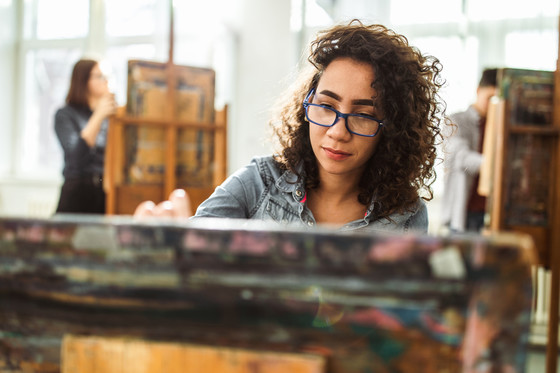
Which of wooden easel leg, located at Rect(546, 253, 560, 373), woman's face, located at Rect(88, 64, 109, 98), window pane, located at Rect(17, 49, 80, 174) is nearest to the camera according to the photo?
wooden easel leg, located at Rect(546, 253, 560, 373)

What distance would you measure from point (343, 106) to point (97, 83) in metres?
1.96

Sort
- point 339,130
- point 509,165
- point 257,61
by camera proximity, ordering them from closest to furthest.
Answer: point 339,130, point 509,165, point 257,61

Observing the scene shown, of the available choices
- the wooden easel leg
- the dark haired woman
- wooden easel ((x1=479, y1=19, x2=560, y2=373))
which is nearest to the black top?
the dark haired woman

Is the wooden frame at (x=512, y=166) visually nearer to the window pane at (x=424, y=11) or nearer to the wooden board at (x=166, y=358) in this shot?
the wooden board at (x=166, y=358)

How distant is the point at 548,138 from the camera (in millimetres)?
2031

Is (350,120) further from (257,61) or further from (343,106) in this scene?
(257,61)

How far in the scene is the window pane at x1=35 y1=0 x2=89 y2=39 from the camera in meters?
4.79

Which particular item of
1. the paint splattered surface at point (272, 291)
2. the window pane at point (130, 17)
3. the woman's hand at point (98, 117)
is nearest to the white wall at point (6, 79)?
the window pane at point (130, 17)

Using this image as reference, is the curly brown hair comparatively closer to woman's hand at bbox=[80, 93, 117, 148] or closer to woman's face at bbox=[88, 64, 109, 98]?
woman's hand at bbox=[80, 93, 117, 148]

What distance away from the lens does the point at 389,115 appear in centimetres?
116

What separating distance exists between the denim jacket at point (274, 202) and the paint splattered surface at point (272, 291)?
0.74 m

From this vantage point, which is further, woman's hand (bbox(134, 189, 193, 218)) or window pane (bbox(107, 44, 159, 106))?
window pane (bbox(107, 44, 159, 106))

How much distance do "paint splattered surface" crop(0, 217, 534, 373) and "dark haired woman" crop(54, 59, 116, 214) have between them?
2.16 meters

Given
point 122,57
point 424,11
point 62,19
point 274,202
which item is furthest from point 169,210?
point 62,19
